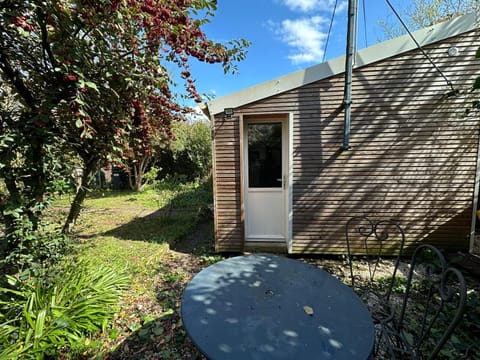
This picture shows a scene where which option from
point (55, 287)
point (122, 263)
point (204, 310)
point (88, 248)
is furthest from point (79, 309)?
point (88, 248)

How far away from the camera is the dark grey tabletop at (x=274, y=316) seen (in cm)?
109

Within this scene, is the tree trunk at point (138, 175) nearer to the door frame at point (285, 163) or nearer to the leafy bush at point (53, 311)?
the door frame at point (285, 163)

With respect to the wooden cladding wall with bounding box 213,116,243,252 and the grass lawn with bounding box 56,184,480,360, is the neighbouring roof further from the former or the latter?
the grass lawn with bounding box 56,184,480,360

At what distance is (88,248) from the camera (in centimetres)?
354

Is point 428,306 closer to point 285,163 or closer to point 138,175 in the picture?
point 285,163

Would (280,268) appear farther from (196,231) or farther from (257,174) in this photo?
(196,231)

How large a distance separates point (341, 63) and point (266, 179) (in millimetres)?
2099

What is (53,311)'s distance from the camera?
1936mm

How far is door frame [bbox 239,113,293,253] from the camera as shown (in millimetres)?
3465

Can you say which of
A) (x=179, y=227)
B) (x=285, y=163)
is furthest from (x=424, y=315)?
(x=179, y=227)

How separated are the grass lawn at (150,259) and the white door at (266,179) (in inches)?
39.7

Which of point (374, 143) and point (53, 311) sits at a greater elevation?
point (374, 143)

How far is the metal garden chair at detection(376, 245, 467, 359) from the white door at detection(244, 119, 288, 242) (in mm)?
1877

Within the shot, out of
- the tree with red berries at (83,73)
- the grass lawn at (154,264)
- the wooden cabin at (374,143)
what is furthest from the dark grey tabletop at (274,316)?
the wooden cabin at (374,143)
